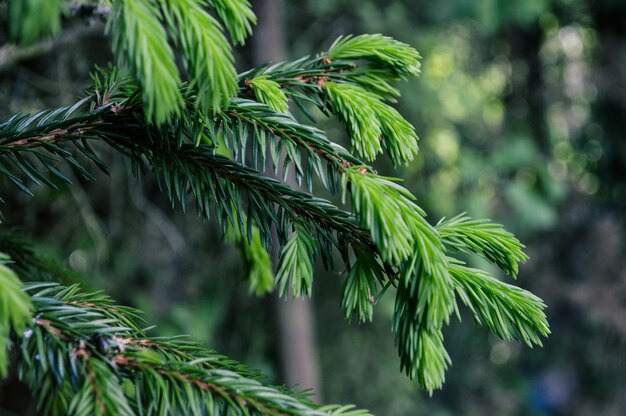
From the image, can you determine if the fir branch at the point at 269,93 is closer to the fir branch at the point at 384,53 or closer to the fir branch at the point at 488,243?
the fir branch at the point at 384,53

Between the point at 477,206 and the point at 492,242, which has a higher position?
the point at 477,206

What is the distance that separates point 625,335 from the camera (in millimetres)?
5297

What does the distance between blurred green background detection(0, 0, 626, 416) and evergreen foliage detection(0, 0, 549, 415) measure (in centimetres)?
165

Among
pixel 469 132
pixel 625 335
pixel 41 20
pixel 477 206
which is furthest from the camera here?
pixel 469 132

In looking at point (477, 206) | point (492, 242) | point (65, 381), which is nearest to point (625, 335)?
point (477, 206)

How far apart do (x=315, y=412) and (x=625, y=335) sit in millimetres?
5467

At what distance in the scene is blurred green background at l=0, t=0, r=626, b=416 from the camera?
3518 millimetres

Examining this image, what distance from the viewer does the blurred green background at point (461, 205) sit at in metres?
3.52

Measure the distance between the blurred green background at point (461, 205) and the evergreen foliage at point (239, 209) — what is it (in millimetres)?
1649

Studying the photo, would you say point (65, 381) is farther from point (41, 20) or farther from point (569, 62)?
point (569, 62)

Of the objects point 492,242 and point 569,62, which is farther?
point 569,62

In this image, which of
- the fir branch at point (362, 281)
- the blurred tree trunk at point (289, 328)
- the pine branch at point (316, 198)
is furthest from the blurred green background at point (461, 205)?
the fir branch at point (362, 281)

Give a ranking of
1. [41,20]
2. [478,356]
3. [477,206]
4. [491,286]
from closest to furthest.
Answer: [41,20] < [491,286] < [477,206] < [478,356]

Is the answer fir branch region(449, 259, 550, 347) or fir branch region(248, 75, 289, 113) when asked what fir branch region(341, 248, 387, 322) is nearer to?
fir branch region(449, 259, 550, 347)
